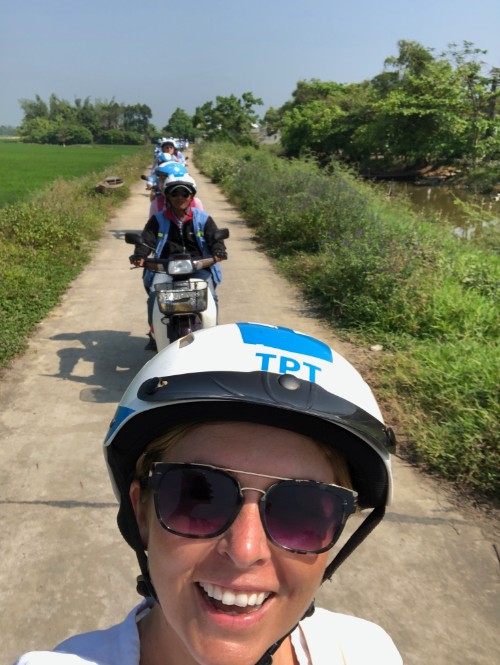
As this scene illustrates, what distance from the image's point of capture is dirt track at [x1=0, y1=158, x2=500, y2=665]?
226 cm

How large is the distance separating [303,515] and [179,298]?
10.0 ft

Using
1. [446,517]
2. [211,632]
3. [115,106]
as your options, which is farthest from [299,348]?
[115,106]

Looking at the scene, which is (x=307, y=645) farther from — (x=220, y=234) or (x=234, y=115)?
(x=234, y=115)

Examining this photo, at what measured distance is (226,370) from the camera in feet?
3.61

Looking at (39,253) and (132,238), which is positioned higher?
(132,238)

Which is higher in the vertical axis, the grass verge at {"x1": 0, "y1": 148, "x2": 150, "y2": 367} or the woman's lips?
the woman's lips

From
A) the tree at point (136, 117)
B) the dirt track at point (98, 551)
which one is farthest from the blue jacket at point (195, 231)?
the tree at point (136, 117)

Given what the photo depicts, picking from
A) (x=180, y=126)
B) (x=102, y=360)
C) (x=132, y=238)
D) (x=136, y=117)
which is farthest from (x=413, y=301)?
(x=136, y=117)

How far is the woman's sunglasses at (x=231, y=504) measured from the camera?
0.96 m

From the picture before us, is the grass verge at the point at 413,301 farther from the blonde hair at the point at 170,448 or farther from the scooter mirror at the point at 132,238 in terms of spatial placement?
the blonde hair at the point at 170,448

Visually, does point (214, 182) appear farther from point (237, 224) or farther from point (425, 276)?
point (425, 276)

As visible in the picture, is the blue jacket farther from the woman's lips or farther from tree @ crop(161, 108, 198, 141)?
tree @ crop(161, 108, 198, 141)

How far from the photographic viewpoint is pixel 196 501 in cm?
97

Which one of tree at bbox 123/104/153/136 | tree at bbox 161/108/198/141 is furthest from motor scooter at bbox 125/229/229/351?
tree at bbox 123/104/153/136
